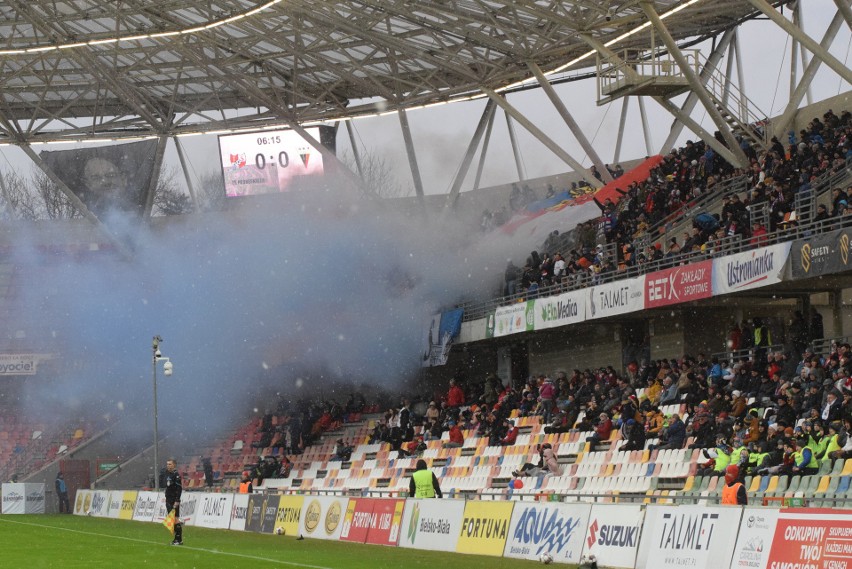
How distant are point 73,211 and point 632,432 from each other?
171ft

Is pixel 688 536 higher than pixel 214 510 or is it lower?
higher

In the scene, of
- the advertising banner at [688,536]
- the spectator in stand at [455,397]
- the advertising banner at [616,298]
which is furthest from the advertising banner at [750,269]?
the spectator in stand at [455,397]

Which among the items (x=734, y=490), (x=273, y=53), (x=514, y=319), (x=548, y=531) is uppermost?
(x=273, y=53)

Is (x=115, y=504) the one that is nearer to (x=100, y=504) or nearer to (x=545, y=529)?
(x=100, y=504)

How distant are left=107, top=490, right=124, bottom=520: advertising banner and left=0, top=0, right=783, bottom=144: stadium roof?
13.5 meters

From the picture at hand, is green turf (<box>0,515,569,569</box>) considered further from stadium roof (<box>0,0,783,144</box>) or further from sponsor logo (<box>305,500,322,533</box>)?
stadium roof (<box>0,0,783,144</box>)

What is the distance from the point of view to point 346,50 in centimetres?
4362

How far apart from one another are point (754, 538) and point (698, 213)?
835 inches

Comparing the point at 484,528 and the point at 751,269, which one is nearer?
the point at 484,528

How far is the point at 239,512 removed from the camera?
2956cm

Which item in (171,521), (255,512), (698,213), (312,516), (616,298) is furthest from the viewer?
(698,213)

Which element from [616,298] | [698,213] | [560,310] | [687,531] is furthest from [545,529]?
[698,213]

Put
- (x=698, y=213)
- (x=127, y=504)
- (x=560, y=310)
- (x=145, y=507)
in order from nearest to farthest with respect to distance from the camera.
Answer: (x=698, y=213), (x=560, y=310), (x=145, y=507), (x=127, y=504)

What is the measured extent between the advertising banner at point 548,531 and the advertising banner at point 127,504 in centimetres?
1903
